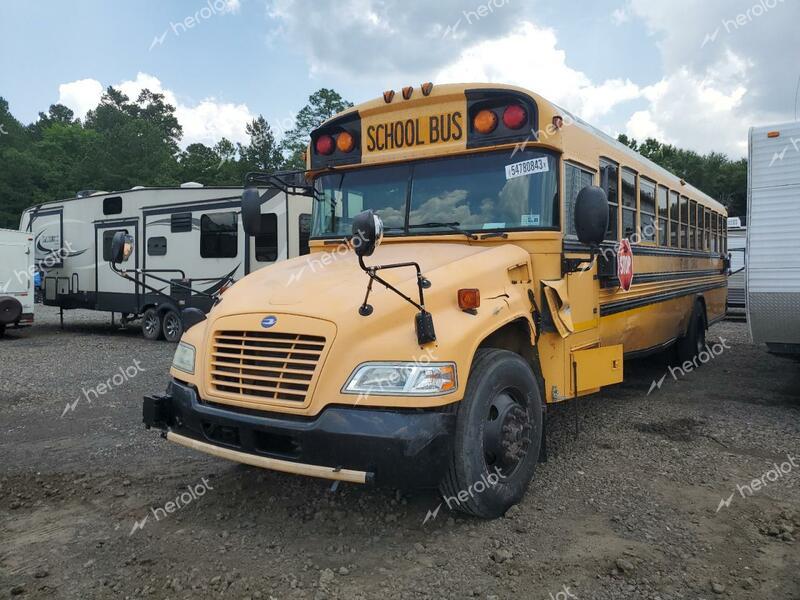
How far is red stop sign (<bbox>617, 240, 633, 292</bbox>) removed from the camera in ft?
17.8

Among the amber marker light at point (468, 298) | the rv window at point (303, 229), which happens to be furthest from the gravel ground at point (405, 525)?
the rv window at point (303, 229)

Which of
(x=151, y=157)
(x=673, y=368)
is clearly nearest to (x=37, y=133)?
(x=151, y=157)

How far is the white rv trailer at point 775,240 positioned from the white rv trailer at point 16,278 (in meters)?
13.6

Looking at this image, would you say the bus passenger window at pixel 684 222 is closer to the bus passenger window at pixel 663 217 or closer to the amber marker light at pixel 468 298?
the bus passenger window at pixel 663 217

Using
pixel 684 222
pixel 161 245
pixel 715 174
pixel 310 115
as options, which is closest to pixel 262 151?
pixel 310 115

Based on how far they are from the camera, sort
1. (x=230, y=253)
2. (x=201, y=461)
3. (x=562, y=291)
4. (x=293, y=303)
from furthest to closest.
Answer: (x=230, y=253)
(x=201, y=461)
(x=562, y=291)
(x=293, y=303)

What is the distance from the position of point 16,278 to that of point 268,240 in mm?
6482

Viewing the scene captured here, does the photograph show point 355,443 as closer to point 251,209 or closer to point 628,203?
point 251,209

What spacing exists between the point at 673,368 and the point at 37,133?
260 feet

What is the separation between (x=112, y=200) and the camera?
13.3m

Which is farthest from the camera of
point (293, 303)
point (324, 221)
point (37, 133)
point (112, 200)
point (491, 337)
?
point (37, 133)

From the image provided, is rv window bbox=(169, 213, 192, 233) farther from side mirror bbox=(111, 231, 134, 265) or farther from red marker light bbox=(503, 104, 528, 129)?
red marker light bbox=(503, 104, 528, 129)

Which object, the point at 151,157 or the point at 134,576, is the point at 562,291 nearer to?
the point at 134,576

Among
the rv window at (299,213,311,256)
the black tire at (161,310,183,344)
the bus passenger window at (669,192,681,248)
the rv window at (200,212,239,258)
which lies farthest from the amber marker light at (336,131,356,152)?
the black tire at (161,310,183,344)
